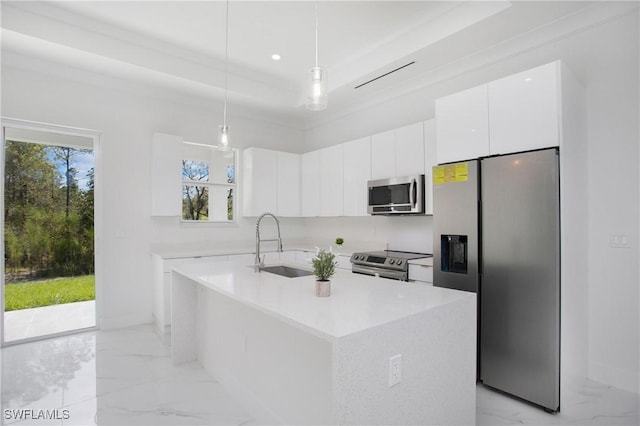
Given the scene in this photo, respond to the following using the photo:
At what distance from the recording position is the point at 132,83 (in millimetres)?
4039

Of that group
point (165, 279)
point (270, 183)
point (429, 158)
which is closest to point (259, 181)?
point (270, 183)

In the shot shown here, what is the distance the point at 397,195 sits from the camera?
3.74m

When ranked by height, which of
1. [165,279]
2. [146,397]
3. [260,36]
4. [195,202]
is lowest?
[146,397]

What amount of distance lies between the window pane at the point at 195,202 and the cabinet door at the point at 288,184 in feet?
3.47

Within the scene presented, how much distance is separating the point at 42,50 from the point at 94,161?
122cm

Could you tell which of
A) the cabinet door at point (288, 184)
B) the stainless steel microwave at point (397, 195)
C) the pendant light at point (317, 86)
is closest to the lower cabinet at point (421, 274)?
the stainless steel microwave at point (397, 195)

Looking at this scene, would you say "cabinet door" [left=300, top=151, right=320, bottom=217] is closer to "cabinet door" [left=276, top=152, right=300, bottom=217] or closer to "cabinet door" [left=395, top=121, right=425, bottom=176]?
"cabinet door" [left=276, top=152, right=300, bottom=217]

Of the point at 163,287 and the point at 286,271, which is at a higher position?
the point at 286,271

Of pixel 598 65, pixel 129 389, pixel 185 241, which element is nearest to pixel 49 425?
pixel 129 389

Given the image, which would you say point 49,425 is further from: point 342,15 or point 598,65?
point 598,65

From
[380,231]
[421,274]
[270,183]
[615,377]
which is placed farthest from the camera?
[270,183]

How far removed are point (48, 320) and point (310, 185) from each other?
11.8 feet

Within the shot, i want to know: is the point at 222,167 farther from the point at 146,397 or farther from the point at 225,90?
the point at 146,397

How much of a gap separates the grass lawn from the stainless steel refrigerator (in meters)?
3.97
